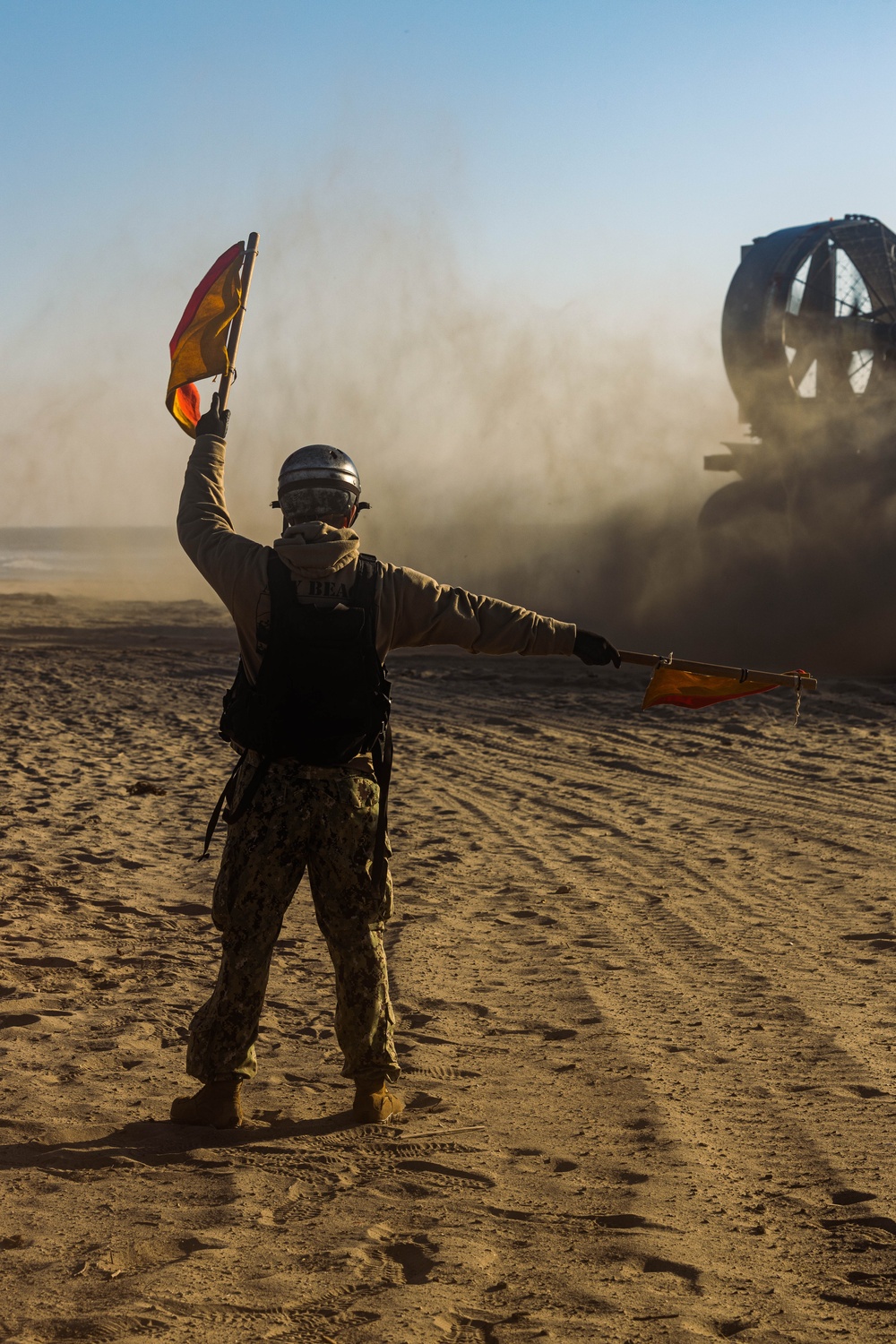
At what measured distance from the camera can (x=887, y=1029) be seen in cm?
495

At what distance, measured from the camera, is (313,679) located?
3.90 metres

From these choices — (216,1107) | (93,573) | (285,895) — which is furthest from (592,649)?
(93,573)

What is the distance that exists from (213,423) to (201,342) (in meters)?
0.51

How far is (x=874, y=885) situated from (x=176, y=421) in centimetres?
461

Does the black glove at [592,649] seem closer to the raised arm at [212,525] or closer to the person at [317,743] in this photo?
the person at [317,743]

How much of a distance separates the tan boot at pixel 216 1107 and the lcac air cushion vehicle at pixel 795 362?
18.5 meters

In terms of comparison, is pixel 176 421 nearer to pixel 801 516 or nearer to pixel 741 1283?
pixel 741 1283

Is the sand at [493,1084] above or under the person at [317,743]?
under

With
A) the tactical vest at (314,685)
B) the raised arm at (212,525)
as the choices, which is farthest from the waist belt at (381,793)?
the raised arm at (212,525)

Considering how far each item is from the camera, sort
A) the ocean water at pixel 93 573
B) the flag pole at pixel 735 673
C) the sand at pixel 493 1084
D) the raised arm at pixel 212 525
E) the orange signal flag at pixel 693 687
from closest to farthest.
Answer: the sand at pixel 493 1084
the raised arm at pixel 212 525
the flag pole at pixel 735 673
the orange signal flag at pixel 693 687
the ocean water at pixel 93 573

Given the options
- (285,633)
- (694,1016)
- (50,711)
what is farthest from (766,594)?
(285,633)

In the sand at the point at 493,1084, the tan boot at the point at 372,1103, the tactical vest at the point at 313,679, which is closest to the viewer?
the sand at the point at 493,1084

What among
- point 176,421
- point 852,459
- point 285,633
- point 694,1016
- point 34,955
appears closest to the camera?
point 285,633

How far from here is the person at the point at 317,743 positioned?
390 centimetres
